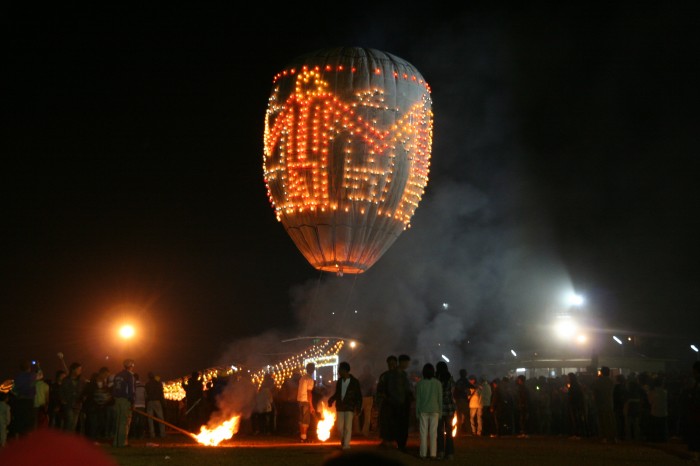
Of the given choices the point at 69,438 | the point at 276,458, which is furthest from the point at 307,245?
the point at 69,438

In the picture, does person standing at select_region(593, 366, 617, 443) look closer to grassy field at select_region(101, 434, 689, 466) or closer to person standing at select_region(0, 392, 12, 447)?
grassy field at select_region(101, 434, 689, 466)

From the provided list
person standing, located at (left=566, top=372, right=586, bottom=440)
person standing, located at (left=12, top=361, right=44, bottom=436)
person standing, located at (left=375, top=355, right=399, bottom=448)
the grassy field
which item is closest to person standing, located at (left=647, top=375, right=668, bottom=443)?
the grassy field

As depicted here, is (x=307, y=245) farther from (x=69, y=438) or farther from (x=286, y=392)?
(x=69, y=438)

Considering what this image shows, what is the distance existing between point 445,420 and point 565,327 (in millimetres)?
29533

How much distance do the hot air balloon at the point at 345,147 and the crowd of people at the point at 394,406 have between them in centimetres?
419

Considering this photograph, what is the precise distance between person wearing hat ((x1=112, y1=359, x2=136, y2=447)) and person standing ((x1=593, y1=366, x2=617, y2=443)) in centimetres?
908

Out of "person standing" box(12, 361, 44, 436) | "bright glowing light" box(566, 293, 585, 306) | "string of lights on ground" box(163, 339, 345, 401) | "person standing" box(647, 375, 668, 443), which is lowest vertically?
"person standing" box(12, 361, 44, 436)

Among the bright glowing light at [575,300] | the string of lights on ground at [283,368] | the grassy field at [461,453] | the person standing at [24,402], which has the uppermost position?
the bright glowing light at [575,300]

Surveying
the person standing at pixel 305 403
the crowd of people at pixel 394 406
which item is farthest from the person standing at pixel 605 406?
the person standing at pixel 305 403

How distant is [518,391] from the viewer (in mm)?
19406

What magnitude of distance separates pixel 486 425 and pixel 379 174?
6.98 meters

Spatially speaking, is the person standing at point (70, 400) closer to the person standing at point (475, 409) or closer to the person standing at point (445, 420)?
the person standing at point (445, 420)

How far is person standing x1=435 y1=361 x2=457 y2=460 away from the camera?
12.5 meters

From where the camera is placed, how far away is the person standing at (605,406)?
15977mm
